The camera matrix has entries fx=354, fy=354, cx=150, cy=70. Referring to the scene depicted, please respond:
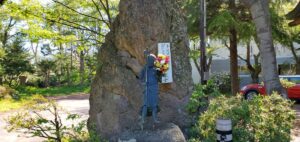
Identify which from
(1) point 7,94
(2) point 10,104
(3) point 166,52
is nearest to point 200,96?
(3) point 166,52

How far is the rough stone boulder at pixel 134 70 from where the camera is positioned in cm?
596

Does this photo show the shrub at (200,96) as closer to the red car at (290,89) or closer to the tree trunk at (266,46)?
the tree trunk at (266,46)

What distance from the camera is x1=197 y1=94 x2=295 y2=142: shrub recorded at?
5102mm

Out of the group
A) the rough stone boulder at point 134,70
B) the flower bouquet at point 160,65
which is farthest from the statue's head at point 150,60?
the rough stone boulder at point 134,70

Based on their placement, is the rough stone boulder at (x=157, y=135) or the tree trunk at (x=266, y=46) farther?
the tree trunk at (x=266, y=46)


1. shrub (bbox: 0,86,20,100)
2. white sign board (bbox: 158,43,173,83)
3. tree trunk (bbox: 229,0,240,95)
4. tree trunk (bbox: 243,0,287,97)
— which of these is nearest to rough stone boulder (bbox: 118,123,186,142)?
white sign board (bbox: 158,43,173,83)

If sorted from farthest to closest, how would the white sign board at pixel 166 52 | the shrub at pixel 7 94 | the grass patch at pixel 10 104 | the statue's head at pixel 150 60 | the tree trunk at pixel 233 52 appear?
the shrub at pixel 7 94 → the grass patch at pixel 10 104 → the tree trunk at pixel 233 52 → the white sign board at pixel 166 52 → the statue's head at pixel 150 60

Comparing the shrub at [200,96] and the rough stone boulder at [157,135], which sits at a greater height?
the shrub at [200,96]

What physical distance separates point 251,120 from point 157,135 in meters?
1.38

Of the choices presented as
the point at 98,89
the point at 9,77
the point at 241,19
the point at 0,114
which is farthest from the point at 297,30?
the point at 9,77

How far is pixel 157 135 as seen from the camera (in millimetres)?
4992

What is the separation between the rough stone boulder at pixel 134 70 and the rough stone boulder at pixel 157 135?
2.40 ft

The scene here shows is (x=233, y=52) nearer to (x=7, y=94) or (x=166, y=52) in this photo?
(x=166, y=52)

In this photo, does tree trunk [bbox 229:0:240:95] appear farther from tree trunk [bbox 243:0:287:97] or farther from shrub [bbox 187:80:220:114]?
shrub [bbox 187:80:220:114]
